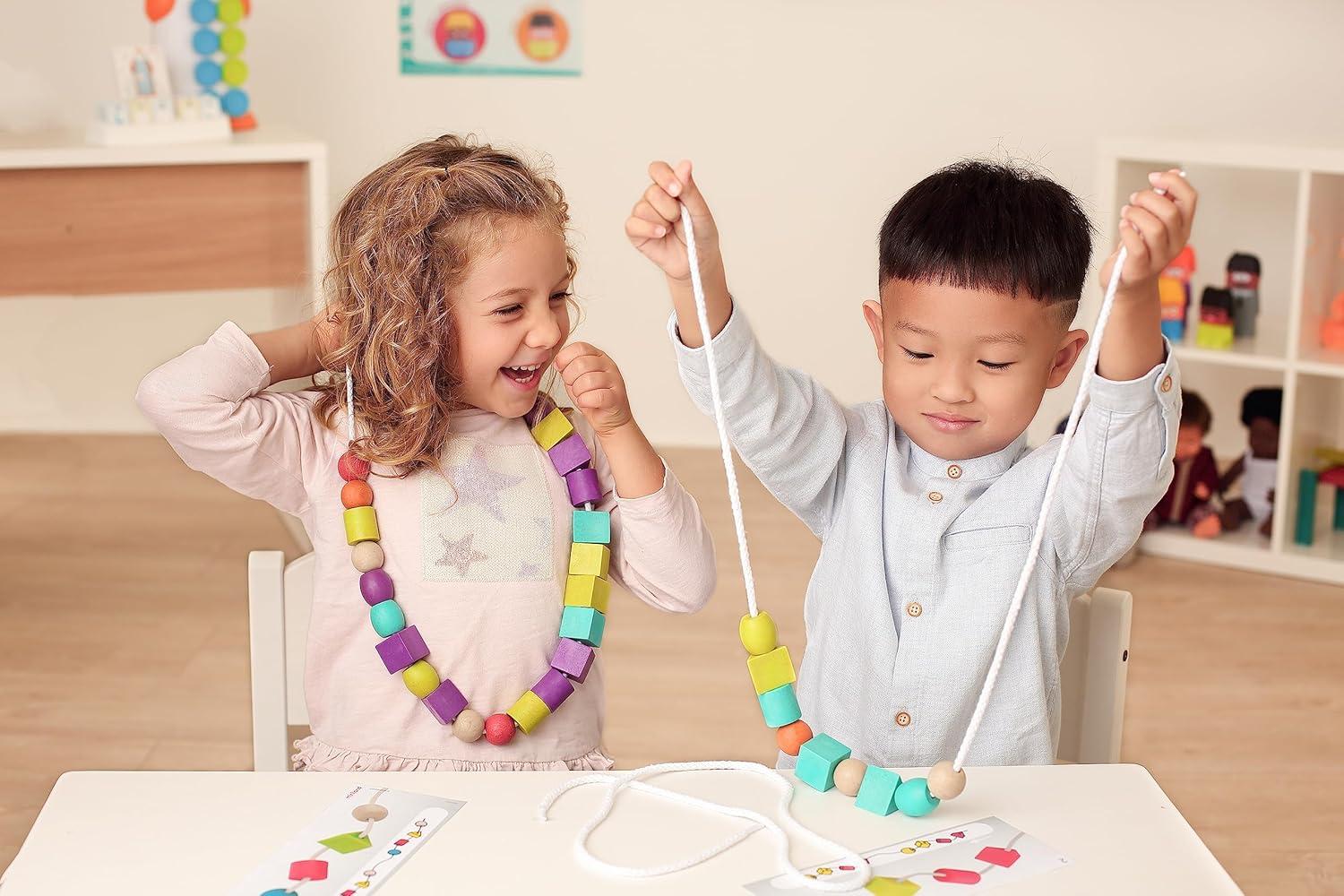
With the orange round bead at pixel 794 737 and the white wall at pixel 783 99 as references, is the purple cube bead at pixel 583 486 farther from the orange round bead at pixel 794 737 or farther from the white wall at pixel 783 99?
the white wall at pixel 783 99

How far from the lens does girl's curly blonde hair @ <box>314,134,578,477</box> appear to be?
138 centimetres

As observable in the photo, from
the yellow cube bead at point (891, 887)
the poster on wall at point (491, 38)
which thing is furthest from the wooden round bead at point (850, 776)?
the poster on wall at point (491, 38)

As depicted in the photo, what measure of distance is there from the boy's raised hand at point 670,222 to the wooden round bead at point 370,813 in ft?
1.44

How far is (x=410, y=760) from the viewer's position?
55.1 inches

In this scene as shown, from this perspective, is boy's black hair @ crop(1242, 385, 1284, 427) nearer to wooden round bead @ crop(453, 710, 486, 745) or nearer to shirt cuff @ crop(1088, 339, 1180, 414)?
shirt cuff @ crop(1088, 339, 1180, 414)

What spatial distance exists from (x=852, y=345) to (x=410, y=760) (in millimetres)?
2784

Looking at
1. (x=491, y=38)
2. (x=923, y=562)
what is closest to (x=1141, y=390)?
(x=923, y=562)

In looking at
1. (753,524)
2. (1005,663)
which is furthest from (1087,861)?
(753,524)

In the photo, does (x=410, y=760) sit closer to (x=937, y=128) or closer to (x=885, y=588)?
(x=885, y=588)

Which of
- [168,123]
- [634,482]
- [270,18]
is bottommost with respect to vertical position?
[634,482]

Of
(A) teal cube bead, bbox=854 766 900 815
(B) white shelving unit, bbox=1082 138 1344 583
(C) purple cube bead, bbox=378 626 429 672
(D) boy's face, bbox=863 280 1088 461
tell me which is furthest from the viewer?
(B) white shelving unit, bbox=1082 138 1344 583

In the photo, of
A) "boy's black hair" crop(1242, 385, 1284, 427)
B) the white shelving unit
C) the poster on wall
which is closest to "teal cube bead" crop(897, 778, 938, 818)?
the white shelving unit

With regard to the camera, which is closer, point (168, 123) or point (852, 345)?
point (168, 123)

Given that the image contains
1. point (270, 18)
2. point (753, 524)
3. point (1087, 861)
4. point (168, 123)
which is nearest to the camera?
point (1087, 861)
